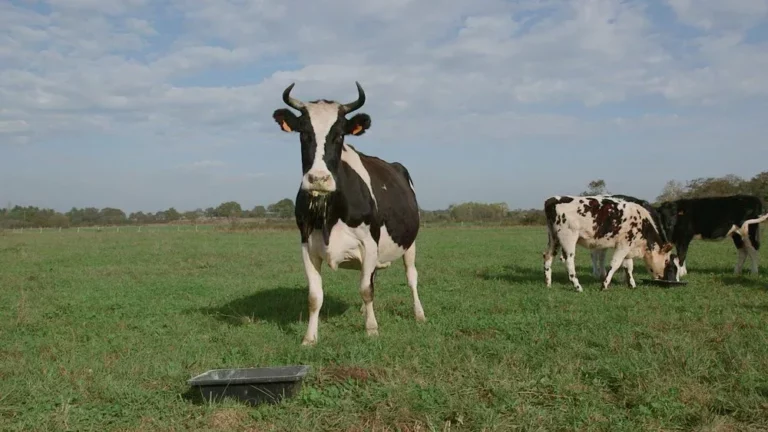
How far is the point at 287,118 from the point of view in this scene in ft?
23.7

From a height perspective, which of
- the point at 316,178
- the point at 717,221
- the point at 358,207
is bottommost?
the point at 717,221

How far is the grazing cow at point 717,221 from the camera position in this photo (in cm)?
1457

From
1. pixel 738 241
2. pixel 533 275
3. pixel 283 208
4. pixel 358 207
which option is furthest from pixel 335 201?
pixel 283 208

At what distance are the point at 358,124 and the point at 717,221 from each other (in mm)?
11335

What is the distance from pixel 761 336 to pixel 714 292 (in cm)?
440

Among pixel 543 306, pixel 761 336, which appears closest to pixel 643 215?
pixel 543 306

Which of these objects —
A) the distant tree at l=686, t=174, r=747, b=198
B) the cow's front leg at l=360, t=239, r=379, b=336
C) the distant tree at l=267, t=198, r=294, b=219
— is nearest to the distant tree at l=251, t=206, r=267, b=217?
the distant tree at l=267, t=198, r=294, b=219

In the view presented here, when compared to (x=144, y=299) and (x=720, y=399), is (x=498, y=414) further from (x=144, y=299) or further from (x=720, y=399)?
(x=144, y=299)

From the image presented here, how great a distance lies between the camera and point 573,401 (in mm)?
4898

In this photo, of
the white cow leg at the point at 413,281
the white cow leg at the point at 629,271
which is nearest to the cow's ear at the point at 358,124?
the white cow leg at the point at 413,281

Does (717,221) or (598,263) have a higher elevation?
(717,221)

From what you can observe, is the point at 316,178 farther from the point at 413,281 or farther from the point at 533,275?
the point at 533,275

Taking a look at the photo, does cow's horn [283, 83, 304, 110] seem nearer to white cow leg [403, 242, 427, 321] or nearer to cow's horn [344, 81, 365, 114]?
cow's horn [344, 81, 365, 114]

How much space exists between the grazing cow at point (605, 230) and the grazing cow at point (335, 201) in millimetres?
5503
